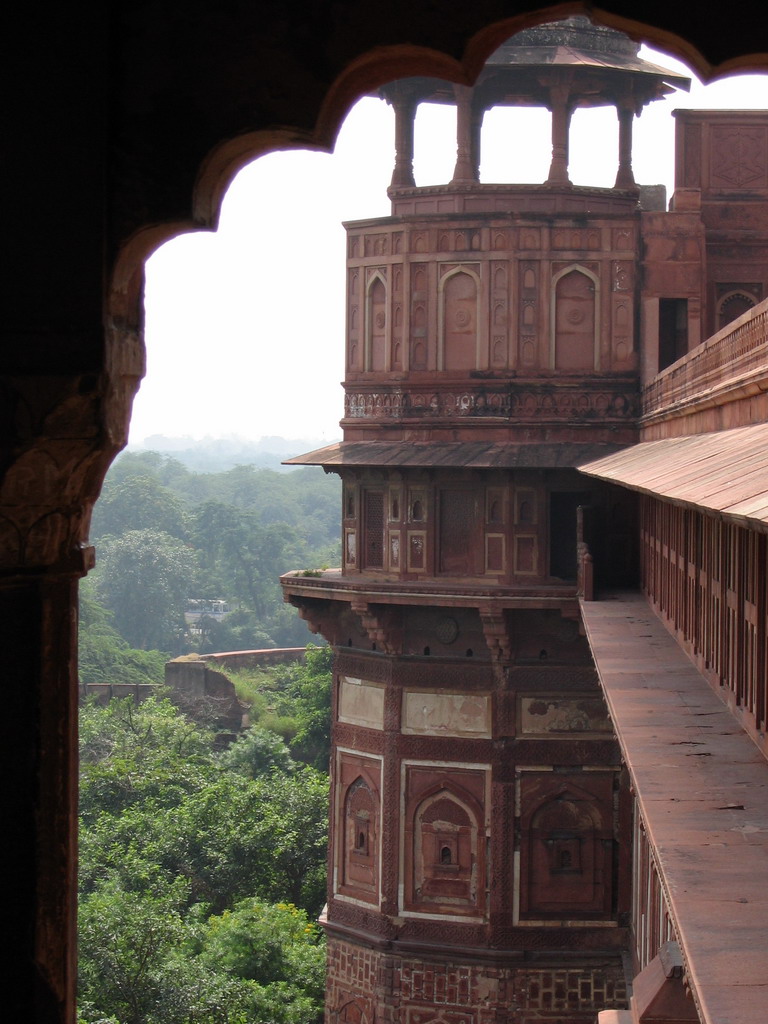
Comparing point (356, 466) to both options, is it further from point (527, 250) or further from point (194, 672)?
point (194, 672)

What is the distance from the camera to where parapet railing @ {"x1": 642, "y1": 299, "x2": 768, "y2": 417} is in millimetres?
8289

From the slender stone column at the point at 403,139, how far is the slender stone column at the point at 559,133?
1598 mm

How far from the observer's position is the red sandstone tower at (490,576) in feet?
50.8

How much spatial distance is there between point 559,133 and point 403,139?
180 centimetres

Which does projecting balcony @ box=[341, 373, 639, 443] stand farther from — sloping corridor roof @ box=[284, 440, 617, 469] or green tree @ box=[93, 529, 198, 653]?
green tree @ box=[93, 529, 198, 653]

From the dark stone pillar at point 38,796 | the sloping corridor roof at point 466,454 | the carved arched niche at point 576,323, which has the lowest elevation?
the dark stone pillar at point 38,796

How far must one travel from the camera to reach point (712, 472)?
6.44m

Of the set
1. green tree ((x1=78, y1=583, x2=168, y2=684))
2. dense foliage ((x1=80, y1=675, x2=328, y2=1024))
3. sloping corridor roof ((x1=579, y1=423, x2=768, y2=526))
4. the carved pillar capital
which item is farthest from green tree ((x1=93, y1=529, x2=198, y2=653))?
sloping corridor roof ((x1=579, y1=423, x2=768, y2=526))

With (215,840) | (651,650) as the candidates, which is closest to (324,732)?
(215,840)

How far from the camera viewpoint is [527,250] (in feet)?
52.3

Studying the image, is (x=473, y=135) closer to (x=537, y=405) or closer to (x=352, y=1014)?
(x=537, y=405)

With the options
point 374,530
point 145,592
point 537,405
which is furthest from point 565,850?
point 145,592

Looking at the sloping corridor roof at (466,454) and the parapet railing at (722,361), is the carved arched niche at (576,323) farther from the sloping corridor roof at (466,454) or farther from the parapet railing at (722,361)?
the parapet railing at (722,361)

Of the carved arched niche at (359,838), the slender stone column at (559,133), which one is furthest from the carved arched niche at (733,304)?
the carved arched niche at (359,838)
